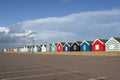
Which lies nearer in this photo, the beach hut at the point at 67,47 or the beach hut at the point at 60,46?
the beach hut at the point at 67,47

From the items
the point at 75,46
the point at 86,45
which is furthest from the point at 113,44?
the point at 75,46

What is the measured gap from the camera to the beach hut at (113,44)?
57138mm

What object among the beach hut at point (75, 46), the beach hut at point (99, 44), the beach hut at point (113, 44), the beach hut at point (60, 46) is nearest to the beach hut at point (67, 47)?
the beach hut at point (60, 46)

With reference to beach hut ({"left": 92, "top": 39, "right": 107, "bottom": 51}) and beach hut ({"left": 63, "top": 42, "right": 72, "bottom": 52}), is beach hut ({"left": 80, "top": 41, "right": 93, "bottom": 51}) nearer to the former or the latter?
beach hut ({"left": 92, "top": 39, "right": 107, "bottom": 51})

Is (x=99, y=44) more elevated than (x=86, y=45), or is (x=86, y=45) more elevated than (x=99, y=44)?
(x=99, y=44)

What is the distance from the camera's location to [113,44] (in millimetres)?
58344

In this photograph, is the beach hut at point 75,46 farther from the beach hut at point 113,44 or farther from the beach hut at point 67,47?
the beach hut at point 113,44

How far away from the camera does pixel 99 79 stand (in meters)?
12.5

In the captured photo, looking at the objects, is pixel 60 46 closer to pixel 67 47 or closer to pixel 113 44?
pixel 67 47

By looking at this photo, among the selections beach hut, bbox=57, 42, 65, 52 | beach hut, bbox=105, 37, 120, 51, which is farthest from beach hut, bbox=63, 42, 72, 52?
beach hut, bbox=105, 37, 120, 51

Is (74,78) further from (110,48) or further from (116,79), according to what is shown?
(110,48)

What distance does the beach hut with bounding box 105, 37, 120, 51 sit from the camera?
5714 cm

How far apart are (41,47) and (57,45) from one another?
83.0 feet

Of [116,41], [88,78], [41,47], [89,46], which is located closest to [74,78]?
[88,78]
